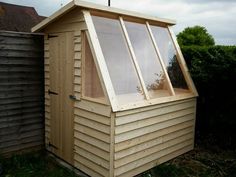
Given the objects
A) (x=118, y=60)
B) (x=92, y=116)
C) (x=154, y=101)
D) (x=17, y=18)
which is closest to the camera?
(x=92, y=116)

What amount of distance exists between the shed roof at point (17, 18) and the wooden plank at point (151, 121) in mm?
7285

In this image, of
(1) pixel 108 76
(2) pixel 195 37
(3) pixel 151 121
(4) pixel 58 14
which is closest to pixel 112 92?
(1) pixel 108 76

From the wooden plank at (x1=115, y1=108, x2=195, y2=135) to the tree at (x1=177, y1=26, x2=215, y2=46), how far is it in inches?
245

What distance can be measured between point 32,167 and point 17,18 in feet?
25.9

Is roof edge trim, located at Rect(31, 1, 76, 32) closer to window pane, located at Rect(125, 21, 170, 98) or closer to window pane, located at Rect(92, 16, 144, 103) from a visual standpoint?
window pane, located at Rect(92, 16, 144, 103)

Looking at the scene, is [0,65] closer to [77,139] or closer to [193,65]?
[77,139]

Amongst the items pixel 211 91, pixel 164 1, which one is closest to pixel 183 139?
pixel 211 91

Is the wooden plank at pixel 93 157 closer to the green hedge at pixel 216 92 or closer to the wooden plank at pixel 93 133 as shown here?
the wooden plank at pixel 93 133

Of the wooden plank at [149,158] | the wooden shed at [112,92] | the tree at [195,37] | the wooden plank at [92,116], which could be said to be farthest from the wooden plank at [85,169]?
the tree at [195,37]

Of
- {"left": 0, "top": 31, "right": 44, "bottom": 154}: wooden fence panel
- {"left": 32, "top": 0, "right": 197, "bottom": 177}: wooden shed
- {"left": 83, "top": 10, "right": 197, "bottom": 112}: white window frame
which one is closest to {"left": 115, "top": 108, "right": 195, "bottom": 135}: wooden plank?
{"left": 32, "top": 0, "right": 197, "bottom": 177}: wooden shed

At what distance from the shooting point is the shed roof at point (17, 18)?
9.30 meters

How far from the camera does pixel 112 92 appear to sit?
3215mm

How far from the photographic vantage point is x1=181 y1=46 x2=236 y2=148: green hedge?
4.55 m

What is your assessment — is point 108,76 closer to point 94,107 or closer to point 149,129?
point 94,107
